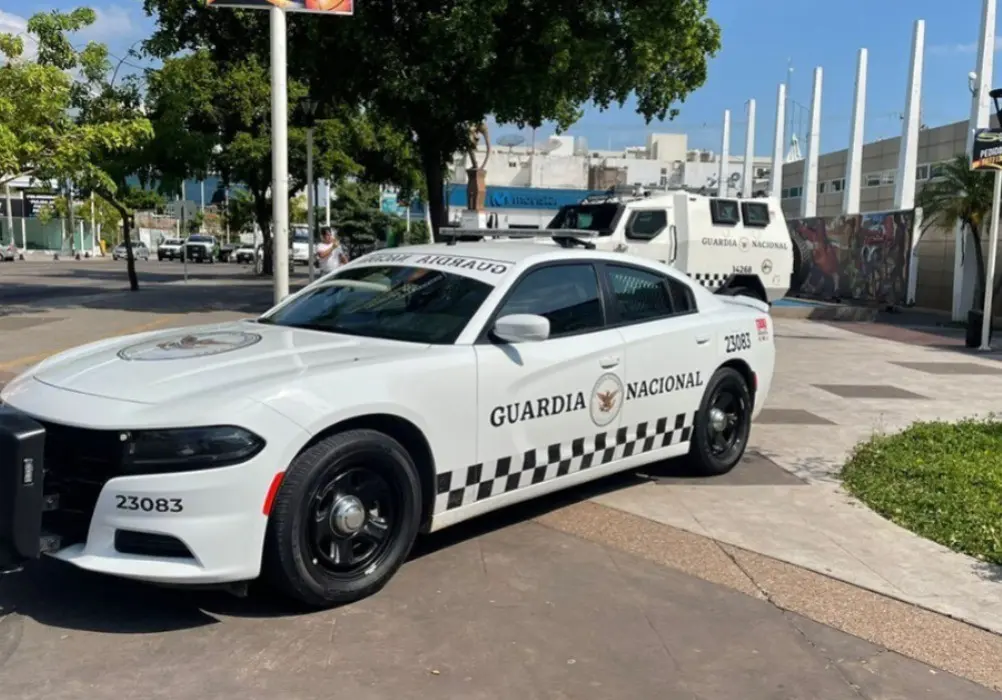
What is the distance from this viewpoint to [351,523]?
156 inches

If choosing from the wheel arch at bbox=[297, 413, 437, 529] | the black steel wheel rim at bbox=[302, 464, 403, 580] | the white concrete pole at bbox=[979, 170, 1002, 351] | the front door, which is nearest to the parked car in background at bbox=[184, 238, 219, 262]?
the white concrete pole at bbox=[979, 170, 1002, 351]

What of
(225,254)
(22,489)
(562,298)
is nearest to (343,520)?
(22,489)

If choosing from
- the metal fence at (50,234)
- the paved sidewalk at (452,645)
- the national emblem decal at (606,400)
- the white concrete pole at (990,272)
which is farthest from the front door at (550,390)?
the metal fence at (50,234)

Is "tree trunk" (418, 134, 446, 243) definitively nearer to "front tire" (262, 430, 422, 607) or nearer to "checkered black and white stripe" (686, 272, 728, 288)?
"checkered black and white stripe" (686, 272, 728, 288)

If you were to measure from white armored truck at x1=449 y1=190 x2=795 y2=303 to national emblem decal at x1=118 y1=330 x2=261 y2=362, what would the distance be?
11.3 m

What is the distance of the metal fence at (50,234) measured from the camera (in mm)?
66562

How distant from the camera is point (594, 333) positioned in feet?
17.4

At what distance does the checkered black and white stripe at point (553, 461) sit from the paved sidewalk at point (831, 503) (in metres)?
0.44

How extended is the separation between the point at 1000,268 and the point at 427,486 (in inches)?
753

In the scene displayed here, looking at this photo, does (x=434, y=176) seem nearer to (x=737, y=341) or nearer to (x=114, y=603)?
(x=737, y=341)

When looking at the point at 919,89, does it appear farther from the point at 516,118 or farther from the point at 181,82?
the point at 181,82

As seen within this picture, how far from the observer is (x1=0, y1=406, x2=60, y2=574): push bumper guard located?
11.4ft

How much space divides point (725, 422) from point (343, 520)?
3385 mm

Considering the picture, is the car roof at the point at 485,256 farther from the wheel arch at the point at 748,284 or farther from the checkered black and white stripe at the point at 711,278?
the wheel arch at the point at 748,284
